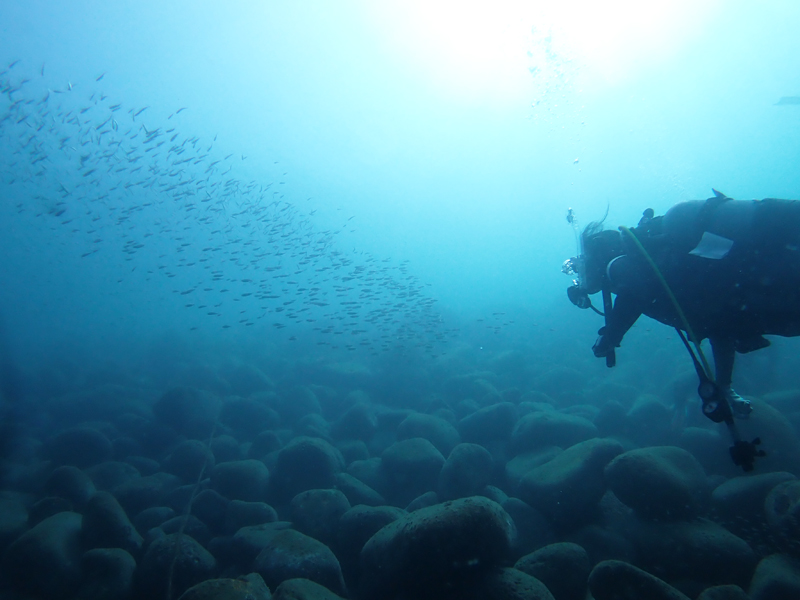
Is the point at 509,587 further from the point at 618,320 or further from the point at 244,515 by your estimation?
the point at 244,515

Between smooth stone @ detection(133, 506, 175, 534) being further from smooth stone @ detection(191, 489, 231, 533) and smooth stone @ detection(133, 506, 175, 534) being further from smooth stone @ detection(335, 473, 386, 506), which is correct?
smooth stone @ detection(335, 473, 386, 506)

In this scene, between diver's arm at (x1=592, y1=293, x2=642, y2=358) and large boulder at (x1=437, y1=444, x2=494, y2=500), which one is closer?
diver's arm at (x1=592, y1=293, x2=642, y2=358)

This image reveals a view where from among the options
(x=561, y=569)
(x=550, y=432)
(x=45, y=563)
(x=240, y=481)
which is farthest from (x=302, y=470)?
(x=550, y=432)

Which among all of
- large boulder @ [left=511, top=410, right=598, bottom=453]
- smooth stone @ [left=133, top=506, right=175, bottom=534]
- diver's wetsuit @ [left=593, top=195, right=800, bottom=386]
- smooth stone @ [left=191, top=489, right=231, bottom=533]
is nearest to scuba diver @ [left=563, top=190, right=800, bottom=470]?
diver's wetsuit @ [left=593, top=195, right=800, bottom=386]

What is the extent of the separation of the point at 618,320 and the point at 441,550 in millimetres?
2930

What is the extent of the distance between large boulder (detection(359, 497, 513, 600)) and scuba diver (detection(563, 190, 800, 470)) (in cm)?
208

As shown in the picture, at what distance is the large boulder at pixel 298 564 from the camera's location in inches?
146

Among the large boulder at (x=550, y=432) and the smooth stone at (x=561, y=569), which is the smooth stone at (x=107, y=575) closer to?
the smooth stone at (x=561, y=569)

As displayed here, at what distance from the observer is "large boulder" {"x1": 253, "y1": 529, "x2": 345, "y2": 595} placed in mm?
3705

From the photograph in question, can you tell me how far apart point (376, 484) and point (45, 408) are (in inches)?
500

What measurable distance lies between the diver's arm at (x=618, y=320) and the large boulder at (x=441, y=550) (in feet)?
7.06

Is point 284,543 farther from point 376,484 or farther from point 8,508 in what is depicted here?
point 8,508

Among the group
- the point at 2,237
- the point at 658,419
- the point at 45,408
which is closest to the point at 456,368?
the point at 658,419

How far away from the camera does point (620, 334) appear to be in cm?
396
